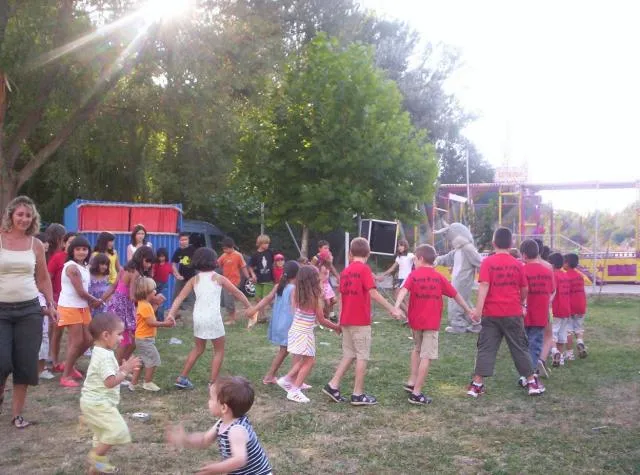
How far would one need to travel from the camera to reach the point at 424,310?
23.1 ft

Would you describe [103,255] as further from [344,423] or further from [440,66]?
[440,66]

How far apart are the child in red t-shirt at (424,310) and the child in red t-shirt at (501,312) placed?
1.53ft

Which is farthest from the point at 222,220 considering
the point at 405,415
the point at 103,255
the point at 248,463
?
the point at 248,463

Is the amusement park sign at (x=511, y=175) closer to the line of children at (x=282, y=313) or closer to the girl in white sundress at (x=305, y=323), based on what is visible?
the line of children at (x=282, y=313)

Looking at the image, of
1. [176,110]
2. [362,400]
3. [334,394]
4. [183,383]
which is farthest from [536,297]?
[176,110]

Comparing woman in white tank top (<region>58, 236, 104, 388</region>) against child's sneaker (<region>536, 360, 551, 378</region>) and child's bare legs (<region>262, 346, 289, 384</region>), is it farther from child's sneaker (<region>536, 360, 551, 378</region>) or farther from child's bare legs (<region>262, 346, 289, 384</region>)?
child's sneaker (<region>536, 360, 551, 378</region>)

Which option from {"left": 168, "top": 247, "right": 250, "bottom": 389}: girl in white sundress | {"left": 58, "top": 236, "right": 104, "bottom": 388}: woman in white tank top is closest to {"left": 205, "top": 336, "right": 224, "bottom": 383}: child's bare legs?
{"left": 168, "top": 247, "right": 250, "bottom": 389}: girl in white sundress

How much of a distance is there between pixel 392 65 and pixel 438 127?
3624mm

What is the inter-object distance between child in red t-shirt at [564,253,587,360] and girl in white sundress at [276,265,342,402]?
157 inches

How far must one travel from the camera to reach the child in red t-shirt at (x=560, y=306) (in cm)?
908

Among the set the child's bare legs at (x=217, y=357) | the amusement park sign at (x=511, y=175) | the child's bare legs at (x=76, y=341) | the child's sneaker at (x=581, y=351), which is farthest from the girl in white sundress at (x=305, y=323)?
the amusement park sign at (x=511, y=175)

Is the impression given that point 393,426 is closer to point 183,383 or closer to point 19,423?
point 183,383

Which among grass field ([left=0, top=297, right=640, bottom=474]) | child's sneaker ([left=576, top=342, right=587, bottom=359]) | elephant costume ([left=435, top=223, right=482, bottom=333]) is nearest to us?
grass field ([left=0, top=297, right=640, bottom=474])

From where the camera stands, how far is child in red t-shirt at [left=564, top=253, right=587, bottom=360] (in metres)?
9.36
